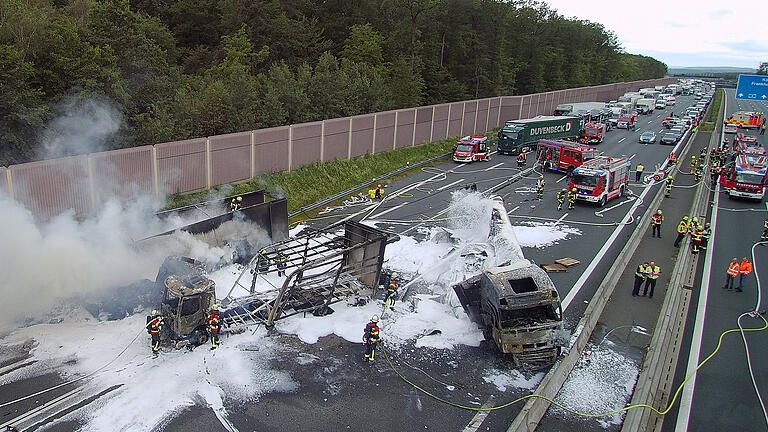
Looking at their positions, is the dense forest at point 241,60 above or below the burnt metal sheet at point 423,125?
above

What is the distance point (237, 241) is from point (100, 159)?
6395 millimetres

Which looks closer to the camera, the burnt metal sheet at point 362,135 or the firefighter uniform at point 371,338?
the firefighter uniform at point 371,338

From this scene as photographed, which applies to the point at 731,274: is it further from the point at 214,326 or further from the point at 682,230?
the point at 214,326

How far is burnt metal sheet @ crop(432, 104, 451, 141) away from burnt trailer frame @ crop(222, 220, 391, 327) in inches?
1046

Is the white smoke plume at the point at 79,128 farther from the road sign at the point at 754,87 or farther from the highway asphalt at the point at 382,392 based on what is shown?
the road sign at the point at 754,87

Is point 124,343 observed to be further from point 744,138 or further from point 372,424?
point 744,138

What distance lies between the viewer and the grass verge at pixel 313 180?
24.2 m

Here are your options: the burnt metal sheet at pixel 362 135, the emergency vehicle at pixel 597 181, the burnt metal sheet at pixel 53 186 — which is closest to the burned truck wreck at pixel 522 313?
the burnt metal sheet at pixel 53 186

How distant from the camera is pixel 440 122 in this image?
43500mm

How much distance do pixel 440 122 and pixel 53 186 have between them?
1188 inches

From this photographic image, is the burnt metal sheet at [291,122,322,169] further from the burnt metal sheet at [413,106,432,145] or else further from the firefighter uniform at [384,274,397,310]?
the firefighter uniform at [384,274,397,310]

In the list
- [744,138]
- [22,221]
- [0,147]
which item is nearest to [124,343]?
[22,221]

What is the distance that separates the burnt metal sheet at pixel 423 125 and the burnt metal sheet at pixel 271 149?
14.6 meters

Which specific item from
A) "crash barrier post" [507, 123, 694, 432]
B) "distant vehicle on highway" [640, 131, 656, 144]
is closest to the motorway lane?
"crash barrier post" [507, 123, 694, 432]
